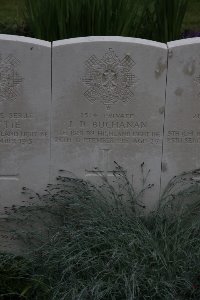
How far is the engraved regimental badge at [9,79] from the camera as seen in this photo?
368 cm

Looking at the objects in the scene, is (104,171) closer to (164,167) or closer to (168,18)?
(164,167)

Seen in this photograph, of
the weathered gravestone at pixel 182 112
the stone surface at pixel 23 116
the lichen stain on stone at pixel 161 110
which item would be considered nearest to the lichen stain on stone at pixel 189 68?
the weathered gravestone at pixel 182 112

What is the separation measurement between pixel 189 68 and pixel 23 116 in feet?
3.38

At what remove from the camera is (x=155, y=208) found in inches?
159

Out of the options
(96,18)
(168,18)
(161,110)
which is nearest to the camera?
(161,110)

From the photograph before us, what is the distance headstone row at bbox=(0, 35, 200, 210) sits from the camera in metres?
3.68

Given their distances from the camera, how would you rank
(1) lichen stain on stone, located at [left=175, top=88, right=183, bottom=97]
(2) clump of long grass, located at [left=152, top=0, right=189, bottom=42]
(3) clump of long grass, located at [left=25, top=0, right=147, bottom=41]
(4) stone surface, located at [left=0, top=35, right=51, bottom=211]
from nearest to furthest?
(4) stone surface, located at [left=0, top=35, right=51, bottom=211], (1) lichen stain on stone, located at [left=175, top=88, right=183, bottom=97], (3) clump of long grass, located at [left=25, top=0, right=147, bottom=41], (2) clump of long grass, located at [left=152, top=0, right=189, bottom=42]

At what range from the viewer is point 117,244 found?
138 inches

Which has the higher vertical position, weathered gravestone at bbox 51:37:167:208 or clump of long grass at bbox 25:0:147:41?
clump of long grass at bbox 25:0:147:41

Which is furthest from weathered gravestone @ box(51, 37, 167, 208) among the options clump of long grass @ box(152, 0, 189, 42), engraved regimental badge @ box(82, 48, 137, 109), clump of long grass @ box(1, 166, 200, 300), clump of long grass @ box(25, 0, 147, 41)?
clump of long grass @ box(152, 0, 189, 42)

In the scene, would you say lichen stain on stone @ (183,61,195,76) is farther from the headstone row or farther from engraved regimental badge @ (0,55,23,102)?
engraved regimental badge @ (0,55,23,102)

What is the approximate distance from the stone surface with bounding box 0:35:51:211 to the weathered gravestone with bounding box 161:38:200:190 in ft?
2.40

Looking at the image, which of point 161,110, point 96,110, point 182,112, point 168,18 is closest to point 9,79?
point 96,110

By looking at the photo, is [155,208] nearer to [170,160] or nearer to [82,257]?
[170,160]
